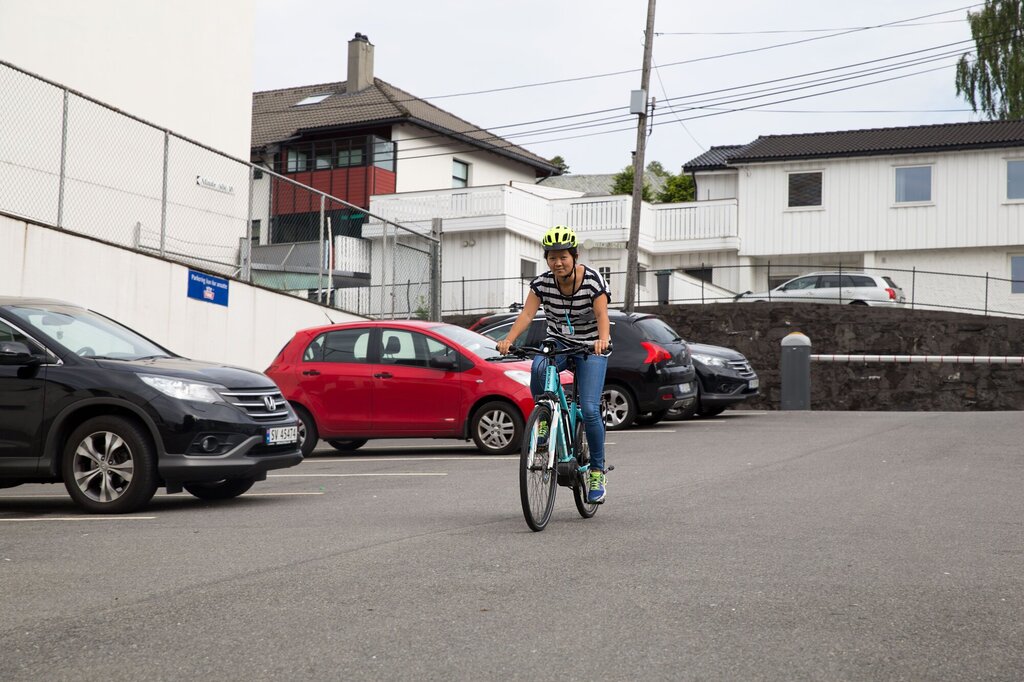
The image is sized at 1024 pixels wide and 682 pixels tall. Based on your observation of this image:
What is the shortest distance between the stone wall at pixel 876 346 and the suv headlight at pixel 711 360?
923 cm

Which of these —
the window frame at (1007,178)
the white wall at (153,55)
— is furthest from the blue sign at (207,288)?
the window frame at (1007,178)

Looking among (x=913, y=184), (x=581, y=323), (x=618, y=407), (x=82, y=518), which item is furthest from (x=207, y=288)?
(x=913, y=184)

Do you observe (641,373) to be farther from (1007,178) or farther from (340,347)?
(1007,178)

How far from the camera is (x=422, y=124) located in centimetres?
4244

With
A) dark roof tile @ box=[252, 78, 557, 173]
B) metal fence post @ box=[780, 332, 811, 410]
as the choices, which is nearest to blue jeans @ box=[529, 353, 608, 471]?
metal fence post @ box=[780, 332, 811, 410]

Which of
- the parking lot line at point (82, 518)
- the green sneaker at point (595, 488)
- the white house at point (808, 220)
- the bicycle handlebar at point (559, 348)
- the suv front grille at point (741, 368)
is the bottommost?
the parking lot line at point (82, 518)

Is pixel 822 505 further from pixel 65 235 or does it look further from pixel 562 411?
pixel 65 235

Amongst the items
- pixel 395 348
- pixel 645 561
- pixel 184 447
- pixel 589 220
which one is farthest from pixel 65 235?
pixel 589 220

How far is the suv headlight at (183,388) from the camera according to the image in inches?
355

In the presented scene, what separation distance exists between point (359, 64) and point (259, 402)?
40750mm

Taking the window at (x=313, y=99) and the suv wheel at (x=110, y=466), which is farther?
the window at (x=313, y=99)

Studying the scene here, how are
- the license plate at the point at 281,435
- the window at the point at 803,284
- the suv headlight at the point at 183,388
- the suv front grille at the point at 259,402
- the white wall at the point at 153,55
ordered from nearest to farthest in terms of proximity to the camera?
the suv headlight at the point at 183,388
the suv front grille at the point at 259,402
the license plate at the point at 281,435
the white wall at the point at 153,55
the window at the point at 803,284

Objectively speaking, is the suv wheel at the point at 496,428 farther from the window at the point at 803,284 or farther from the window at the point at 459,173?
the window at the point at 459,173

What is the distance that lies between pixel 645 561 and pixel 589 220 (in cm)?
3380
